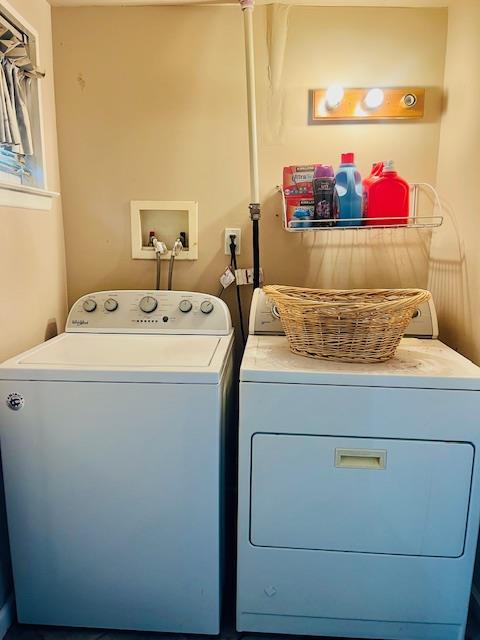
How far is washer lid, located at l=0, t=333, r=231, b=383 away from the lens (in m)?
1.25

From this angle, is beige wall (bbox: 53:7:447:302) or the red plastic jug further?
beige wall (bbox: 53:7:447:302)

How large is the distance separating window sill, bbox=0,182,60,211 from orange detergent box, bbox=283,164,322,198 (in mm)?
900

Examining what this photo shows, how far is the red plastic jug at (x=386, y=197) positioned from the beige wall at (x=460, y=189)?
0.20 m

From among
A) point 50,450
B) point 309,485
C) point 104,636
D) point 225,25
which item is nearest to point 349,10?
point 225,25

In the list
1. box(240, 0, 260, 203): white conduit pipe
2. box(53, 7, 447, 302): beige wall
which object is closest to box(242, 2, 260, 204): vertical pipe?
box(240, 0, 260, 203): white conduit pipe

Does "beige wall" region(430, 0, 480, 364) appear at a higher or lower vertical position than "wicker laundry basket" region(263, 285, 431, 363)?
higher

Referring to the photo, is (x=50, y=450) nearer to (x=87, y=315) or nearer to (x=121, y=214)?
(x=87, y=315)

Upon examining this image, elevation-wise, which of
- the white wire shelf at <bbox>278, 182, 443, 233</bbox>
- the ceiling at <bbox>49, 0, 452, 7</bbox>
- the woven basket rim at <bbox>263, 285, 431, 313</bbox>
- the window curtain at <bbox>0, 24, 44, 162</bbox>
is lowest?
the woven basket rim at <bbox>263, 285, 431, 313</bbox>

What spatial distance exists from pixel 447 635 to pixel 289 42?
2.17 m

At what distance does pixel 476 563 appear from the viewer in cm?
147

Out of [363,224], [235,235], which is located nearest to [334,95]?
[363,224]

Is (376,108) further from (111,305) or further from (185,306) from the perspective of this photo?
(111,305)

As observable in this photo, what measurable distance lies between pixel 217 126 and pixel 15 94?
75cm

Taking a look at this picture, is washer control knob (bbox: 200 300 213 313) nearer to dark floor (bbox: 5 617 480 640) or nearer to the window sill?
the window sill
